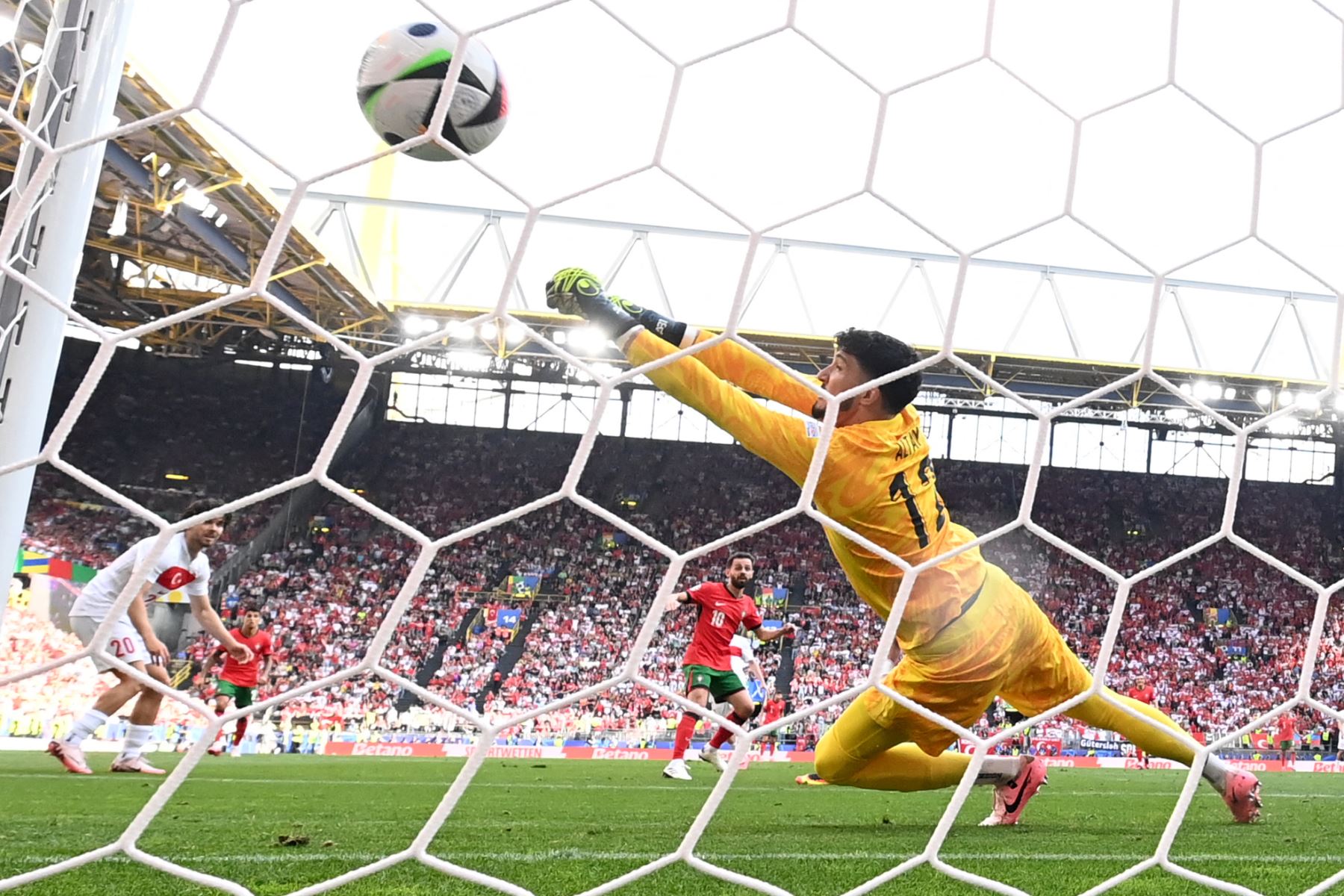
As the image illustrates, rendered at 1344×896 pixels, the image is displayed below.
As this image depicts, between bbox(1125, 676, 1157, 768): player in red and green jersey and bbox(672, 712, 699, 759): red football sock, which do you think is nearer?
bbox(672, 712, 699, 759): red football sock

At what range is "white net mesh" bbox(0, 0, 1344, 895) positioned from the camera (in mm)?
1764

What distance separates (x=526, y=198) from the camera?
6.38ft

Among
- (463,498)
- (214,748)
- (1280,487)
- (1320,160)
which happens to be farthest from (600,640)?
(1320,160)

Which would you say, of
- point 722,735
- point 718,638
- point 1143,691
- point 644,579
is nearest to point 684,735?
point 722,735

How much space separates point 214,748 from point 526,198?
6.61 metres

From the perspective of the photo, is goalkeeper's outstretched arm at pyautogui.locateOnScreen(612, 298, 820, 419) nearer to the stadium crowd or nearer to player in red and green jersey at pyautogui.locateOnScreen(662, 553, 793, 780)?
player in red and green jersey at pyautogui.locateOnScreen(662, 553, 793, 780)

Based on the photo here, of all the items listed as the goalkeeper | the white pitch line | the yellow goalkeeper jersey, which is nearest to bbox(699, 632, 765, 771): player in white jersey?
the white pitch line

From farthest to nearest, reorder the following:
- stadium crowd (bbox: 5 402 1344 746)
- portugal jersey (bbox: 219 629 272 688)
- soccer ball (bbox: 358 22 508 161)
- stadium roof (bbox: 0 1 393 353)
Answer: stadium crowd (bbox: 5 402 1344 746) → portugal jersey (bbox: 219 629 272 688) → stadium roof (bbox: 0 1 393 353) → soccer ball (bbox: 358 22 508 161)

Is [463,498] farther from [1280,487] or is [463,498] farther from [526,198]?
[526,198]

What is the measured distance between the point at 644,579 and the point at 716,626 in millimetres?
6284

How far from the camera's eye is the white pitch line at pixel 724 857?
218cm

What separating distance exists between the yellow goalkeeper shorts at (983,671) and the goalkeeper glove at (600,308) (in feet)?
2.85

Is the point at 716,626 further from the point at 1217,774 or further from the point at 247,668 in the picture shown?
the point at 247,668

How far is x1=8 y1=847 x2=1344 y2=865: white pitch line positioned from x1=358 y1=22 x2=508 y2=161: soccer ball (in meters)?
1.52
